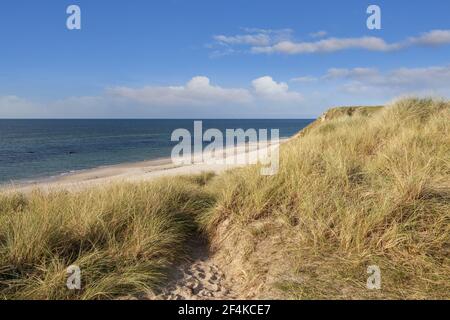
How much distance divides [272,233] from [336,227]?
882mm

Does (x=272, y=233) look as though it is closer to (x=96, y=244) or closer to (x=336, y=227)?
(x=336, y=227)

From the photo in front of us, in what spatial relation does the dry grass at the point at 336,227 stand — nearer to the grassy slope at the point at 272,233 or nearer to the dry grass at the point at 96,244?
the grassy slope at the point at 272,233

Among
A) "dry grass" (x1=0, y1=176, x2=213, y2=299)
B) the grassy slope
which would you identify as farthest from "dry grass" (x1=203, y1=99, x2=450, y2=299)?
"dry grass" (x1=0, y1=176, x2=213, y2=299)

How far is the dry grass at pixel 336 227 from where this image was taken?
3.54 meters

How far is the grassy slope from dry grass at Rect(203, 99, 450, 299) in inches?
0.6

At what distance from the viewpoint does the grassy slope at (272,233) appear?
3.56 meters

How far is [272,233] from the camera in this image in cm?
462

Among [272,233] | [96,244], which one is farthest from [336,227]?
[96,244]

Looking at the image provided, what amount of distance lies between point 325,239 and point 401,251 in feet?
2.78

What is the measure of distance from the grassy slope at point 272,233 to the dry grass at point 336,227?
0.05ft

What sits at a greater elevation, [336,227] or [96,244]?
[336,227]

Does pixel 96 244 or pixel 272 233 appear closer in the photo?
pixel 96 244

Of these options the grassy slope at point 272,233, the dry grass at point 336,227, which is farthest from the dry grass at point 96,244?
the dry grass at point 336,227

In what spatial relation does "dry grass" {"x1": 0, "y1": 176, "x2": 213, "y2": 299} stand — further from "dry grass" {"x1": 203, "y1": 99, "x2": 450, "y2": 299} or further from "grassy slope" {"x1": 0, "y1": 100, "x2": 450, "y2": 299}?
"dry grass" {"x1": 203, "y1": 99, "x2": 450, "y2": 299}
